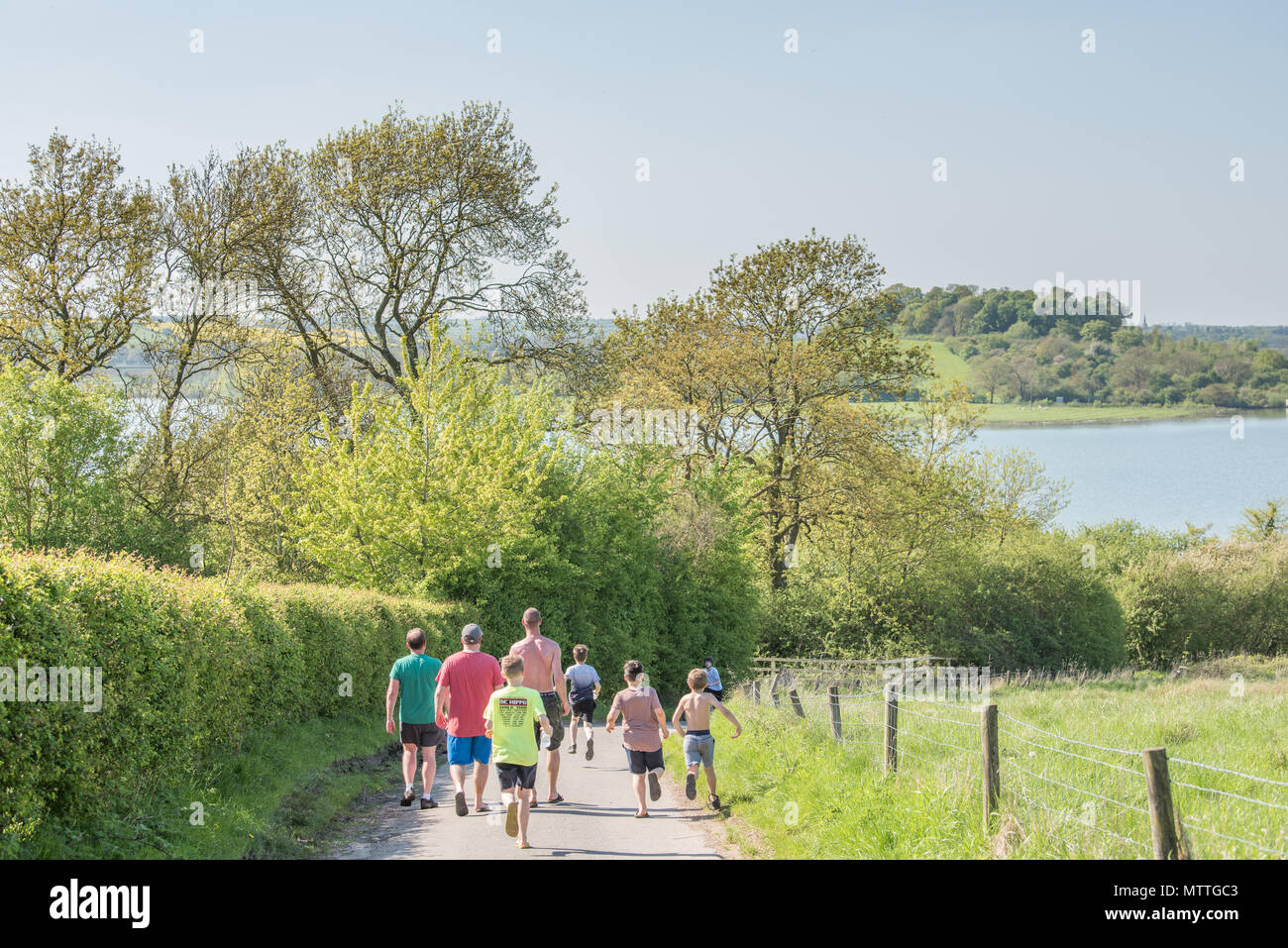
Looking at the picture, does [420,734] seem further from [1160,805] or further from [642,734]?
[1160,805]

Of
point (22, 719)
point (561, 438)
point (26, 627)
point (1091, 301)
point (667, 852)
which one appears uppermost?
point (1091, 301)

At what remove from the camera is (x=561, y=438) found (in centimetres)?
2775

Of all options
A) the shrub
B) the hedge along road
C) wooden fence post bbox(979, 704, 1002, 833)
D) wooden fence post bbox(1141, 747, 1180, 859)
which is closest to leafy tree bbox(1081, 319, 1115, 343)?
the shrub

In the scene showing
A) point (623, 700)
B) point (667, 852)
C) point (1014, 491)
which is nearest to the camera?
point (667, 852)

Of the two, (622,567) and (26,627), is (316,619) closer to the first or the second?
(26,627)

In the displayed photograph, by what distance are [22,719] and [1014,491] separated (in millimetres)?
54391

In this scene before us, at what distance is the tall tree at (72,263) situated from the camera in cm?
2717

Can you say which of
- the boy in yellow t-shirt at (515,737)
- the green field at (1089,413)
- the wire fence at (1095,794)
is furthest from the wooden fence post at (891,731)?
the green field at (1089,413)

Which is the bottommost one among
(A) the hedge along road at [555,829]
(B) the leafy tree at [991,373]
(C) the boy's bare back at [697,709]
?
(A) the hedge along road at [555,829]

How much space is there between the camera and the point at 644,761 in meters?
11.0

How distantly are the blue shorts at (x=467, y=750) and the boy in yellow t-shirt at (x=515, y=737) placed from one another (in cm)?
106

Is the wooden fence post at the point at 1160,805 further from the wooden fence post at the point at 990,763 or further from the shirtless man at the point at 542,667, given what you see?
the shirtless man at the point at 542,667

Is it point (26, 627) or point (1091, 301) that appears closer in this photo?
point (26, 627)
